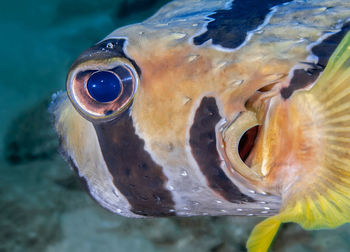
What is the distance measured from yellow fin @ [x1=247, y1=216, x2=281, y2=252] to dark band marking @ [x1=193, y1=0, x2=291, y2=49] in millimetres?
614

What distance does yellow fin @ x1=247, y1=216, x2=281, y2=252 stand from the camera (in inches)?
44.2

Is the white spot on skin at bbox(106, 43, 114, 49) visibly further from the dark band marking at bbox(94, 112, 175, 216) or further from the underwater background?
the underwater background

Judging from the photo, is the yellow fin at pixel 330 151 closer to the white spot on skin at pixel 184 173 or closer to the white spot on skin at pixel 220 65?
the white spot on skin at pixel 220 65

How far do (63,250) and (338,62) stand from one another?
5.89 feet

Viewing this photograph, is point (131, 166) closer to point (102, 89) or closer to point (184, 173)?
point (184, 173)

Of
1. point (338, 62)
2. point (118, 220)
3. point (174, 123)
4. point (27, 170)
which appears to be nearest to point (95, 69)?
point (174, 123)

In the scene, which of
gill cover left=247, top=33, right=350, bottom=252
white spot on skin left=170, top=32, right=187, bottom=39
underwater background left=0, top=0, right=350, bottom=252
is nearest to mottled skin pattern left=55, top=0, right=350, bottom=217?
white spot on skin left=170, top=32, right=187, bottom=39

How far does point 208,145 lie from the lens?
1297 mm

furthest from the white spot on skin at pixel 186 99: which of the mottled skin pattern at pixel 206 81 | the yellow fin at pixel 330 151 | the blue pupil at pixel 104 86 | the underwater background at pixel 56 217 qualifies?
the underwater background at pixel 56 217

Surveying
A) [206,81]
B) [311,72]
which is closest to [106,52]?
[206,81]

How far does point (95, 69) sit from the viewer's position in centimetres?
137

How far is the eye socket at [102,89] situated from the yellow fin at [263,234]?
0.64m

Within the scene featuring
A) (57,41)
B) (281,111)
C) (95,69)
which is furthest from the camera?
(57,41)

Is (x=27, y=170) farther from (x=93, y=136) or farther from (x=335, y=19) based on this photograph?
(x=335, y=19)
